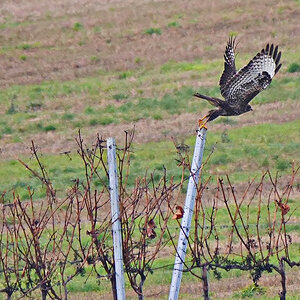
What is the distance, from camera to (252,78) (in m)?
9.28

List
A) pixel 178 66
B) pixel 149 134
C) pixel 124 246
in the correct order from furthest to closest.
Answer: pixel 178 66, pixel 149 134, pixel 124 246

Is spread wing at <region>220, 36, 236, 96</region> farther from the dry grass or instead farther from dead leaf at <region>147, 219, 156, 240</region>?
the dry grass

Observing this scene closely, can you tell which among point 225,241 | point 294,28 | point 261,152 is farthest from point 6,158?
point 294,28

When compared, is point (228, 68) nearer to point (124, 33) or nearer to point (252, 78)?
point (252, 78)

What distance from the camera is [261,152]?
2252 centimetres

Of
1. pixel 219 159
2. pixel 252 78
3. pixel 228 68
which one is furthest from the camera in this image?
pixel 219 159

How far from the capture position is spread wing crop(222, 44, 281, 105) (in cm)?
921

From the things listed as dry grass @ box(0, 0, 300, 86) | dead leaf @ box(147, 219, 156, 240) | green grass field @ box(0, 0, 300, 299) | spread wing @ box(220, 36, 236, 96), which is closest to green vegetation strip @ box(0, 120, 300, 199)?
green grass field @ box(0, 0, 300, 299)

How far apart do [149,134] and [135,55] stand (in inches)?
393

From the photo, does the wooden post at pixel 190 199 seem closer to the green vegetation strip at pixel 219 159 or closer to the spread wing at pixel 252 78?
the spread wing at pixel 252 78

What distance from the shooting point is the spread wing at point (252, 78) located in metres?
9.21

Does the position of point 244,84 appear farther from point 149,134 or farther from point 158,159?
point 149,134

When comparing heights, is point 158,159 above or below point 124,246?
below

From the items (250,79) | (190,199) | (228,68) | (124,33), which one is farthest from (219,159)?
(124,33)
